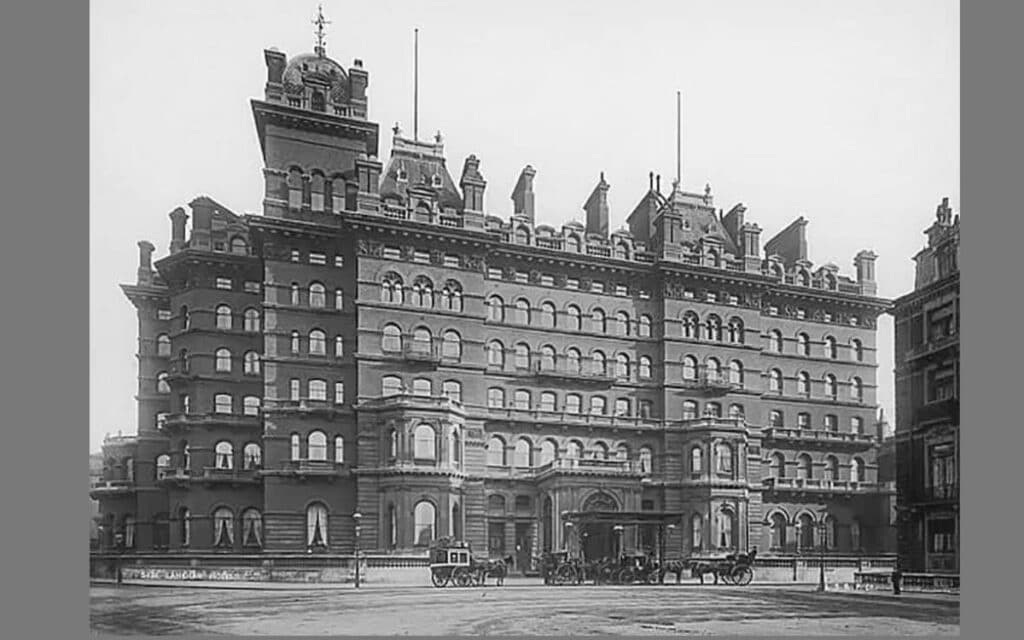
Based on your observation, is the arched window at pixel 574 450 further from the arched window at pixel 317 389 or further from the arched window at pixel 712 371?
the arched window at pixel 317 389

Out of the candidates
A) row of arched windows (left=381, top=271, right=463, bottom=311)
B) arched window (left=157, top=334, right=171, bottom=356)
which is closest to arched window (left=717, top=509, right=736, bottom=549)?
row of arched windows (left=381, top=271, right=463, bottom=311)

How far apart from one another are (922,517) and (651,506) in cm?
356

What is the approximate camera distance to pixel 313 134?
15578 mm

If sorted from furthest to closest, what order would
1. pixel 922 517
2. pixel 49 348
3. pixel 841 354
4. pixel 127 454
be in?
pixel 841 354 → pixel 922 517 → pixel 127 454 → pixel 49 348

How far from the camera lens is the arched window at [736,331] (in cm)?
1683

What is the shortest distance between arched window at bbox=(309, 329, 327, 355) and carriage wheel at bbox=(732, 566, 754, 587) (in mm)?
6333

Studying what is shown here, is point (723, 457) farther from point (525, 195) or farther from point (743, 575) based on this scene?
point (525, 195)

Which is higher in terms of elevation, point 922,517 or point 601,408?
point 601,408

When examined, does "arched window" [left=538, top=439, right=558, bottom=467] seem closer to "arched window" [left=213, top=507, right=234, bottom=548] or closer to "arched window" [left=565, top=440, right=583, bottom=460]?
"arched window" [left=565, top=440, right=583, bottom=460]

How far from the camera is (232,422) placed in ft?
51.0

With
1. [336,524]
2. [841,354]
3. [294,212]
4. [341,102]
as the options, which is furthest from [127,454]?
[841,354]

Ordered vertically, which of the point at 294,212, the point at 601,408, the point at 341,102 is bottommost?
the point at 601,408

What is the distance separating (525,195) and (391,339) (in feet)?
8.85

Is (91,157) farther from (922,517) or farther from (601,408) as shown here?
(922,517)
